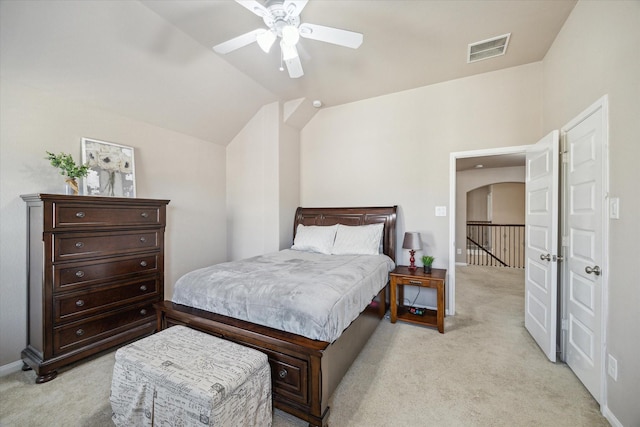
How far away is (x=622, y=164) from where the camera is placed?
1.54 metres

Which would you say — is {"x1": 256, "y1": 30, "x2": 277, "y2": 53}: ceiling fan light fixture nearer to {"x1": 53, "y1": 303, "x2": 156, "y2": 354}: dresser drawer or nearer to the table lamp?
the table lamp

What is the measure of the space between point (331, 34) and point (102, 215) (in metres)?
2.52

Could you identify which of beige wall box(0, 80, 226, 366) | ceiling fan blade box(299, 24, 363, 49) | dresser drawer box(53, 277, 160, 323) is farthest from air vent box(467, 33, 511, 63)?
dresser drawer box(53, 277, 160, 323)

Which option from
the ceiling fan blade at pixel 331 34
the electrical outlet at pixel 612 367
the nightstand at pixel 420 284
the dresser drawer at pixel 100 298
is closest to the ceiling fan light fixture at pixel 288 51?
the ceiling fan blade at pixel 331 34

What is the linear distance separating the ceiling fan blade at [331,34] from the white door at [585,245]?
1742mm

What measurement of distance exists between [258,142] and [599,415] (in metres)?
4.48

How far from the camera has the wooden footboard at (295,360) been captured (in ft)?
5.09

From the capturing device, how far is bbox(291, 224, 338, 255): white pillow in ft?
11.5

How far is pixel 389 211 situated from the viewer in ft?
11.9

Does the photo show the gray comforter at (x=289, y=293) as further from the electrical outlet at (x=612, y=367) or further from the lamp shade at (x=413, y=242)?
the electrical outlet at (x=612, y=367)

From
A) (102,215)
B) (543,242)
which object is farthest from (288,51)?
(543,242)

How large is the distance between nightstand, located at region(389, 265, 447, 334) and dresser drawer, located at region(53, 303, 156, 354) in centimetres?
269

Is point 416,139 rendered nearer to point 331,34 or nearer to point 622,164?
point 331,34

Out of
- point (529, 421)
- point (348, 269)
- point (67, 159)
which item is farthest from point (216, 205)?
point (529, 421)
